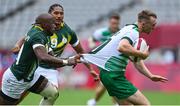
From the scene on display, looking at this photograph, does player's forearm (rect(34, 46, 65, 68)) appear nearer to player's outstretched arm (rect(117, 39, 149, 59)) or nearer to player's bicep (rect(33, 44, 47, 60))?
player's bicep (rect(33, 44, 47, 60))

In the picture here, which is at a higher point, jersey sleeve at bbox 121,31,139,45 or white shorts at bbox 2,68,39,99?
jersey sleeve at bbox 121,31,139,45

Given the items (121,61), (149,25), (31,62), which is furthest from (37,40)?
(149,25)

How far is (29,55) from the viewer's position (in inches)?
393

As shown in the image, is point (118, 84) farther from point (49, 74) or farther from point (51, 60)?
point (49, 74)

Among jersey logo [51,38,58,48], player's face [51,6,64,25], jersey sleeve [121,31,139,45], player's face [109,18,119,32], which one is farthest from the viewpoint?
player's face [109,18,119,32]

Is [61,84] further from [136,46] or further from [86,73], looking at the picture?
[136,46]

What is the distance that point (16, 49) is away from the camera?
10461 millimetres

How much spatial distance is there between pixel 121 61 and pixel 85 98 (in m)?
8.48

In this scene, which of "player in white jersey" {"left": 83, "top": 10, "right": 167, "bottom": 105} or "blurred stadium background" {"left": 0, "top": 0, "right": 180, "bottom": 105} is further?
"blurred stadium background" {"left": 0, "top": 0, "right": 180, "bottom": 105}

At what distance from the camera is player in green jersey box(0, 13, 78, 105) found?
9641mm

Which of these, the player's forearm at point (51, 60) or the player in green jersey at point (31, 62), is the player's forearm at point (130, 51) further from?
the player's forearm at point (51, 60)

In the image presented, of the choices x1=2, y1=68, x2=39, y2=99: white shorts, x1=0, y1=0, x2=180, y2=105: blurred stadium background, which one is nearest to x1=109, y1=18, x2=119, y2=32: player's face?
x1=2, y1=68, x2=39, y2=99: white shorts

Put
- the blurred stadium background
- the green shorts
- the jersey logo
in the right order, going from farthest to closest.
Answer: the blurred stadium background
the jersey logo
the green shorts

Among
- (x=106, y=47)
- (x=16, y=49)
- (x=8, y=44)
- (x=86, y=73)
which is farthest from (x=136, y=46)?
(x=8, y=44)
